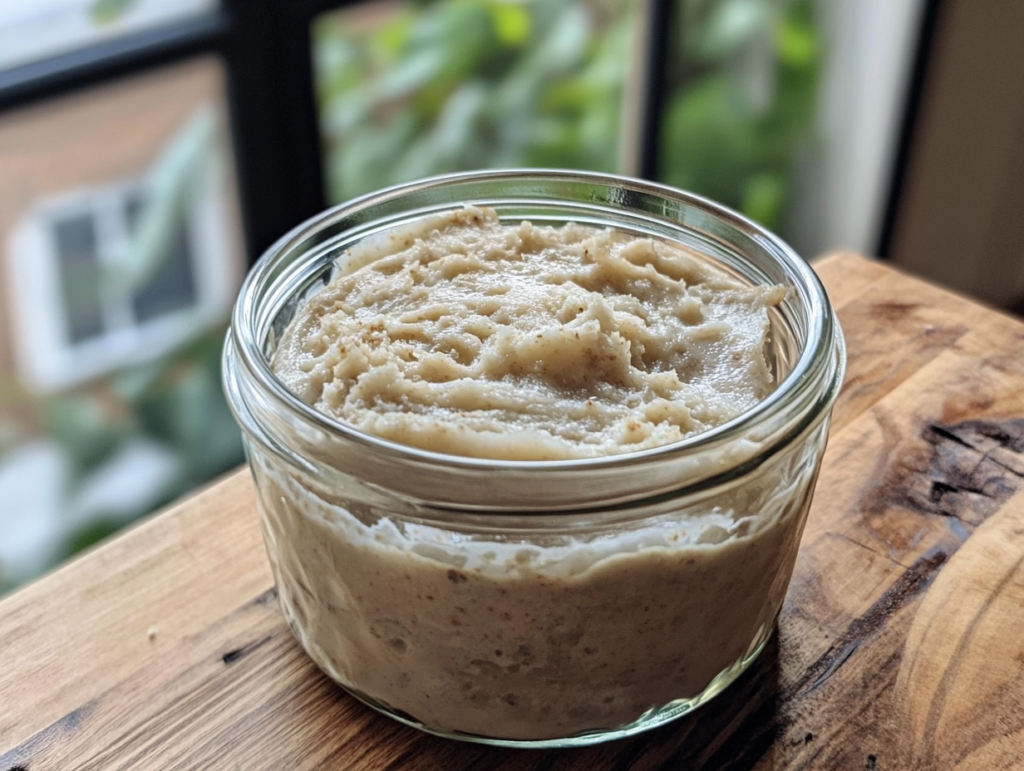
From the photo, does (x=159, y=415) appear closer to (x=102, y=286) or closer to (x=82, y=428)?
(x=82, y=428)

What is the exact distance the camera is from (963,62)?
233cm

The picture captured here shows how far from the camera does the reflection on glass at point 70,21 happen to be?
58.7 inches

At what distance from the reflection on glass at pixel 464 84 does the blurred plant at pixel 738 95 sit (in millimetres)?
147

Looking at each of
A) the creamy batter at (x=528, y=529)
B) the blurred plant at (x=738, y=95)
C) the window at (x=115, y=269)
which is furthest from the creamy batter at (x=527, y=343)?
the blurred plant at (x=738, y=95)

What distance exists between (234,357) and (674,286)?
0.34m

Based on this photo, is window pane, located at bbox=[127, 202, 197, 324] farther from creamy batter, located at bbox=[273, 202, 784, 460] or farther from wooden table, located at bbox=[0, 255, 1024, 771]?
creamy batter, located at bbox=[273, 202, 784, 460]

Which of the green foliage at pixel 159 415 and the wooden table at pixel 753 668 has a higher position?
the wooden table at pixel 753 668

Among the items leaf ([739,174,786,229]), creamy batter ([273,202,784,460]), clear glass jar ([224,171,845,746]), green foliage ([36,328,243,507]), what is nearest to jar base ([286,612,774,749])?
clear glass jar ([224,171,845,746])

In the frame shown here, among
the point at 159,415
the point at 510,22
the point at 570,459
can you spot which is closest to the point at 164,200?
the point at 159,415

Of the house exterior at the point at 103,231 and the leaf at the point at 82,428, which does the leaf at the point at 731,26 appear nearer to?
the house exterior at the point at 103,231

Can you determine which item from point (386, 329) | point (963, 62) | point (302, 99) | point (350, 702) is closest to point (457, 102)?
point (302, 99)

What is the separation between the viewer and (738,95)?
2311 millimetres

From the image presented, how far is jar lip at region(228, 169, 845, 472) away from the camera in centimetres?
61

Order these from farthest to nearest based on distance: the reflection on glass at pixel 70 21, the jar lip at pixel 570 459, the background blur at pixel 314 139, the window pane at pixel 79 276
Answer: the window pane at pixel 79 276, the background blur at pixel 314 139, the reflection on glass at pixel 70 21, the jar lip at pixel 570 459
